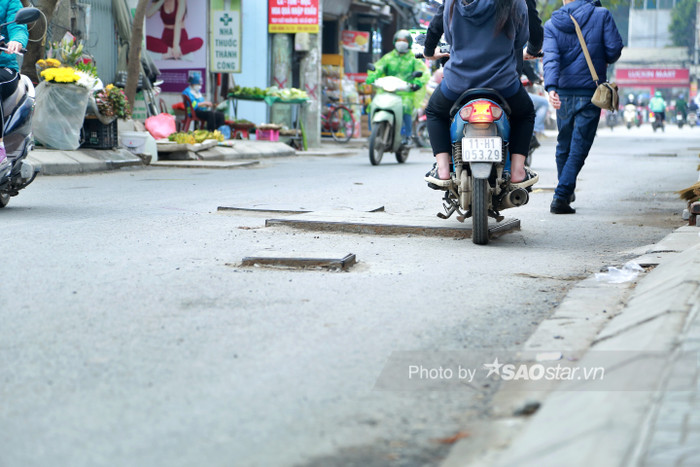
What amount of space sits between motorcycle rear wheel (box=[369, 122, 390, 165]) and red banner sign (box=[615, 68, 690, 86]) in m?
80.0

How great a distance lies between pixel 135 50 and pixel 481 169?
1072cm

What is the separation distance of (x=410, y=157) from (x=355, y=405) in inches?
647

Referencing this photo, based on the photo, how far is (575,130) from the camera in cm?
852

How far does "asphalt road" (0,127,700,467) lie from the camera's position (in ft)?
8.82

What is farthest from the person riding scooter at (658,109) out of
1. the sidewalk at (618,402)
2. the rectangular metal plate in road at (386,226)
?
the sidewalk at (618,402)

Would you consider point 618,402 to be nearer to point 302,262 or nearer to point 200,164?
point 302,262

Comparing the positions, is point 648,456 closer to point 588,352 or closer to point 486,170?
point 588,352

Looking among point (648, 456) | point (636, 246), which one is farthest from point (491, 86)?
point (648, 456)

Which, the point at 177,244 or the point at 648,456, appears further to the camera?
the point at 177,244

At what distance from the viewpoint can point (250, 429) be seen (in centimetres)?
274

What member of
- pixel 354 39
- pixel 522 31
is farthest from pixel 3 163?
pixel 354 39

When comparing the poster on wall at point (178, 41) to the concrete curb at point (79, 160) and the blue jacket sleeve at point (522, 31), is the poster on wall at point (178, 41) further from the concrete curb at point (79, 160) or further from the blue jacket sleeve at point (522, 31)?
the blue jacket sleeve at point (522, 31)

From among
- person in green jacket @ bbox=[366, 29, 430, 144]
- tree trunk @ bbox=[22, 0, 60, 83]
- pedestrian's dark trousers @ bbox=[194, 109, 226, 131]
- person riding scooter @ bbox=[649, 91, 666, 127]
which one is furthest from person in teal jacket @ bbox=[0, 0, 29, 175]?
person riding scooter @ bbox=[649, 91, 666, 127]

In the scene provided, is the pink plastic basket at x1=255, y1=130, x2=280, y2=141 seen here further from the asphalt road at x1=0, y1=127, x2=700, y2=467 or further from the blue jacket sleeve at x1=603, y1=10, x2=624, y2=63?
the blue jacket sleeve at x1=603, y1=10, x2=624, y2=63
